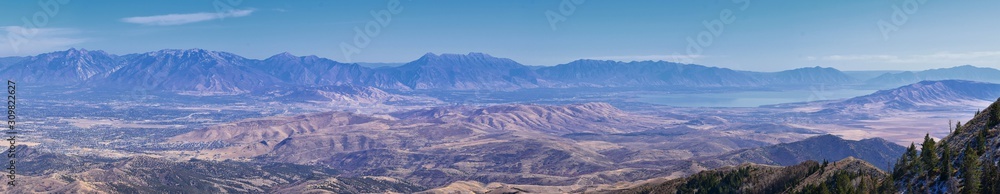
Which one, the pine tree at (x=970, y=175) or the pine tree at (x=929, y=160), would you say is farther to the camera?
the pine tree at (x=929, y=160)

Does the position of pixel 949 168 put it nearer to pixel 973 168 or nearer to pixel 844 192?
pixel 973 168

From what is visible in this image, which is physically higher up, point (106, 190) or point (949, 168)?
point (949, 168)

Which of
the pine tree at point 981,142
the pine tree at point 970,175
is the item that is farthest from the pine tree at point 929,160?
the pine tree at point 970,175

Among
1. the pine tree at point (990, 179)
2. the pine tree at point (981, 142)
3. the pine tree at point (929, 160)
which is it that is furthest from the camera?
the pine tree at point (981, 142)

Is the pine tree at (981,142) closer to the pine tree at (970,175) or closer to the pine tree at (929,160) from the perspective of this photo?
the pine tree at (929,160)

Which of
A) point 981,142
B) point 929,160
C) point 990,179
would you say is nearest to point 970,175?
point 990,179

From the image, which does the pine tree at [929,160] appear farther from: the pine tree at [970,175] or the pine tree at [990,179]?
the pine tree at [970,175]

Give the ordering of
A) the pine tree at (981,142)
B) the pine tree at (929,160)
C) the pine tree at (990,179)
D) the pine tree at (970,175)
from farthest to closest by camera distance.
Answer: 1. the pine tree at (981,142)
2. the pine tree at (929,160)
3. the pine tree at (970,175)
4. the pine tree at (990,179)

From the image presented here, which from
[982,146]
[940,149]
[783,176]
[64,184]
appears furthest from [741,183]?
[64,184]

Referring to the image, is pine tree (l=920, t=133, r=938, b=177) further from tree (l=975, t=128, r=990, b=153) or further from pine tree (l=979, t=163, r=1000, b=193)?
pine tree (l=979, t=163, r=1000, b=193)

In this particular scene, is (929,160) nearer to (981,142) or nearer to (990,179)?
(981,142)

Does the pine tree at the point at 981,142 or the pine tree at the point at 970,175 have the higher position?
the pine tree at the point at 981,142
